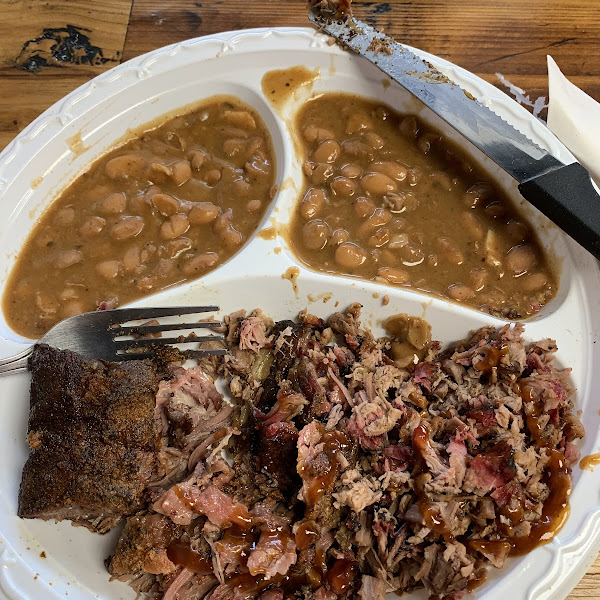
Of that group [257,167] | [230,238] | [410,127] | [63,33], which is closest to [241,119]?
[257,167]

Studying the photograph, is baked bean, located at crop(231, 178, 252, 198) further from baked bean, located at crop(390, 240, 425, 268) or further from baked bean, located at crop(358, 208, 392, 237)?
baked bean, located at crop(390, 240, 425, 268)

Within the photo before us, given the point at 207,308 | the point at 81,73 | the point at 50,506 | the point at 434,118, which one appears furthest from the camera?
the point at 81,73

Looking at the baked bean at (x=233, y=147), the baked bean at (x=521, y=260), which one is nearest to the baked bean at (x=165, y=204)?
the baked bean at (x=233, y=147)

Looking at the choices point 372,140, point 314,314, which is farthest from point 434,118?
point 314,314

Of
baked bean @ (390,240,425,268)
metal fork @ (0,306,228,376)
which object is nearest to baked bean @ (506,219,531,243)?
baked bean @ (390,240,425,268)

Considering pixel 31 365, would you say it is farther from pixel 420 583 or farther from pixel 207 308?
pixel 420 583

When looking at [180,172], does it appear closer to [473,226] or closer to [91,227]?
[91,227]
